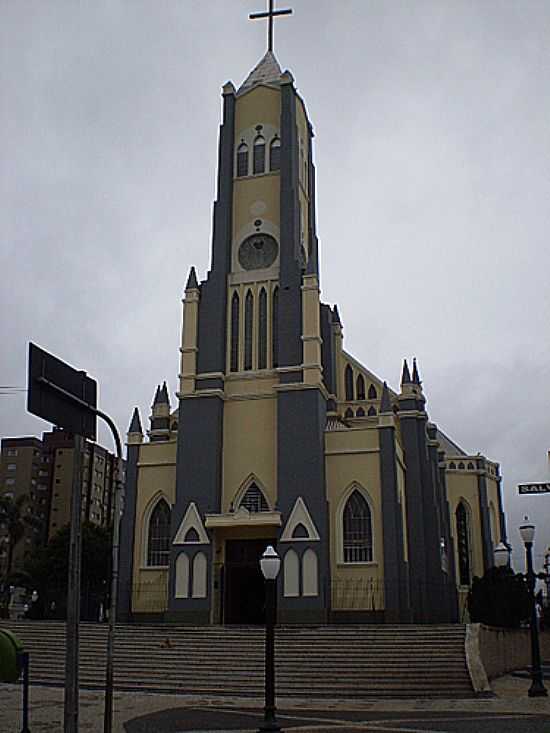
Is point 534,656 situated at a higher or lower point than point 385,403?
lower

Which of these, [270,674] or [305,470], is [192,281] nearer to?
[305,470]

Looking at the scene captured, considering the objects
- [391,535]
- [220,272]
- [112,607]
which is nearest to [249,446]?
[391,535]

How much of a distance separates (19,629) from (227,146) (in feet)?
74.9

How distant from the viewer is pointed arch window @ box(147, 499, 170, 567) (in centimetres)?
3419

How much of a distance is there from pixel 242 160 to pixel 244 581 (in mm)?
18987

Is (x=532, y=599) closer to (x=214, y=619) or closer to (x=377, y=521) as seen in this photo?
(x=377, y=521)

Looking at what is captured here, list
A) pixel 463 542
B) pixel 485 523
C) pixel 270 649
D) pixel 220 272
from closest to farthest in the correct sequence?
pixel 270 649, pixel 220 272, pixel 463 542, pixel 485 523

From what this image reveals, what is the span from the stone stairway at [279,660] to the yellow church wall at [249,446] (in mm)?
6976

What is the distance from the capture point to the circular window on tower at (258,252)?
122 feet

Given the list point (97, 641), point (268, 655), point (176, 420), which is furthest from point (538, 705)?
point (176, 420)

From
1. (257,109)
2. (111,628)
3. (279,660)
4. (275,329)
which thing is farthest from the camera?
(257,109)

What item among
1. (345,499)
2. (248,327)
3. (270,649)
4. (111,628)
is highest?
(248,327)

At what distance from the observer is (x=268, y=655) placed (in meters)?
14.2

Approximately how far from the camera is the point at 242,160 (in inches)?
1540
